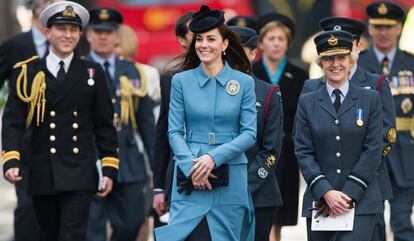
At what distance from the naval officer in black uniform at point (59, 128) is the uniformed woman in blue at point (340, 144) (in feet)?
5.32

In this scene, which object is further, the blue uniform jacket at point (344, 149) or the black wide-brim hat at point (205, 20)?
the blue uniform jacket at point (344, 149)

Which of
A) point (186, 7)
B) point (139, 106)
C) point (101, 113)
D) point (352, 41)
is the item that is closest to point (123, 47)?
point (139, 106)

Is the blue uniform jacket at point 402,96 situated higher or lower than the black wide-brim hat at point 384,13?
lower

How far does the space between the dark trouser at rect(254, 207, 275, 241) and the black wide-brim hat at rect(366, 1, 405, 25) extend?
2.27 metres

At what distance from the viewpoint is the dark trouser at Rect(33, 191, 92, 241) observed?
34.3 feet

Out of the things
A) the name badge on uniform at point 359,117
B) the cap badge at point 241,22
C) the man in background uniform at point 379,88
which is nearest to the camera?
the name badge on uniform at point 359,117

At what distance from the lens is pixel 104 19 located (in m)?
12.9

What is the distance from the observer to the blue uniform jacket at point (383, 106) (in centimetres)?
1003

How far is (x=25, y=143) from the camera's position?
10.6 m

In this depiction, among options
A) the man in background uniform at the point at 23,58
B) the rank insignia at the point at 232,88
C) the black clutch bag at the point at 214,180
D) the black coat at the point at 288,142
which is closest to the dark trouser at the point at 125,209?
the man in background uniform at the point at 23,58

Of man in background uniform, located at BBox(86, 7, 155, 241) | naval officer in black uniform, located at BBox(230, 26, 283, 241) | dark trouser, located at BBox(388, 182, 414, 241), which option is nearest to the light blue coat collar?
naval officer in black uniform, located at BBox(230, 26, 283, 241)

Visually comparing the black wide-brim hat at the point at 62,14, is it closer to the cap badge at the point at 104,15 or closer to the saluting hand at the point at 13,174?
the saluting hand at the point at 13,174

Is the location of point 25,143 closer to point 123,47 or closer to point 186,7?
point 123,47

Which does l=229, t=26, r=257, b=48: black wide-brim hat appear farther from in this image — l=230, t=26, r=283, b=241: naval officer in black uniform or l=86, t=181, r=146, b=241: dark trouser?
l=86, t=181, r=146, b=241: dark trouser
